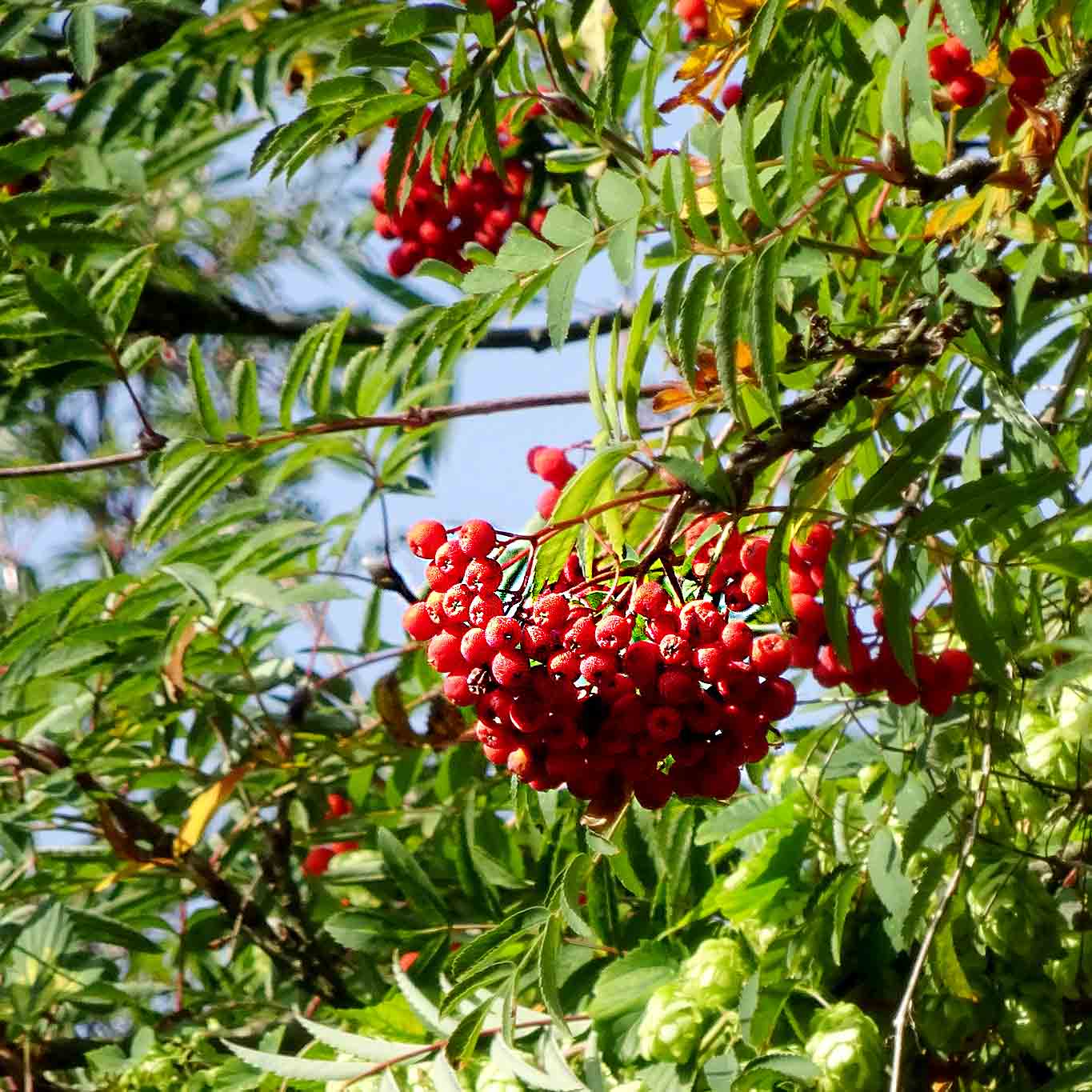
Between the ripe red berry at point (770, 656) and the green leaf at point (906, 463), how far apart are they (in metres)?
0.19

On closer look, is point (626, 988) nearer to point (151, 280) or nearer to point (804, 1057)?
point (804, 1057)

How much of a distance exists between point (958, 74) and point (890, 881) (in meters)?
0.92

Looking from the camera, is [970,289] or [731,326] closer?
[731,326]

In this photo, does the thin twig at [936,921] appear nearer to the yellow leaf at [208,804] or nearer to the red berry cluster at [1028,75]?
the red berry cluster at [1028,75]

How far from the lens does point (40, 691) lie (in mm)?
2340

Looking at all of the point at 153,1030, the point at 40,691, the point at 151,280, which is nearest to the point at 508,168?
the point at 151,280

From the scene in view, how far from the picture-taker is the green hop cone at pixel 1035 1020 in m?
1.71

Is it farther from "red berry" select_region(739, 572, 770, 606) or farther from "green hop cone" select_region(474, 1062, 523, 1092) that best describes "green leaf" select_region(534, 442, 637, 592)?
"green hop cone" select_region(474, 1062, 523, 1092)

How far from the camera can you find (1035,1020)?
1.72 meters

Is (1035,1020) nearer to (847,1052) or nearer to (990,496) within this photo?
(847,1052)

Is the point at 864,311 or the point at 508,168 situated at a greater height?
the point at 508,168

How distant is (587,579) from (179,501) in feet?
2.16

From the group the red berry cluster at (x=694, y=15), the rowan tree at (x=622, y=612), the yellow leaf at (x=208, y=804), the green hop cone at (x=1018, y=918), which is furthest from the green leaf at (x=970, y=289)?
the yellow leaf at (x=208, y=804)

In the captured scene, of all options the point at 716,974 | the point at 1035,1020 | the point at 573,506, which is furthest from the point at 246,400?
the point at 1035,1020
